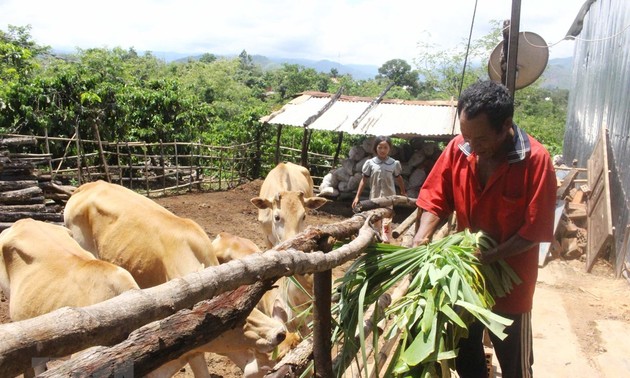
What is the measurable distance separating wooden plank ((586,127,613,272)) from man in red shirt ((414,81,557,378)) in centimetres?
582

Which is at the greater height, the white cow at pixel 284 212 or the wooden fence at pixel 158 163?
the white cow at pixel 284 212

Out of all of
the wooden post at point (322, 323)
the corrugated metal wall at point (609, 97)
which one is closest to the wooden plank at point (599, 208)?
the corrugated metal wall at point (609, 97)

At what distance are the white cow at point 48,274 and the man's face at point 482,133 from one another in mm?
2672

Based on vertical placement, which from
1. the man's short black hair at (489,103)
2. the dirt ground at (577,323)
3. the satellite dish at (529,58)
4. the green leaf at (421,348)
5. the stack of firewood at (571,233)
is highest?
the satellite dish at (529,58)

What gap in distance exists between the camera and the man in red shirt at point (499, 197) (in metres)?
2.61

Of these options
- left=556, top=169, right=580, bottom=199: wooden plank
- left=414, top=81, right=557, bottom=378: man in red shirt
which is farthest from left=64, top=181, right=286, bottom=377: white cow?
left=556, top=169, right=580, bottom=199: wooden plank

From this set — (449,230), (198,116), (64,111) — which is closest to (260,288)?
(449,230)

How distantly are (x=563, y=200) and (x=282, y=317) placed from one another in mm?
7115

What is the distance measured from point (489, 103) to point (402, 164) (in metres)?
11.4

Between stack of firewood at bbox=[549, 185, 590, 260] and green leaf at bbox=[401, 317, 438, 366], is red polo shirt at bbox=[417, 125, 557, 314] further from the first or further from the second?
stack of firewood at bbox=[549, 185, 590, 260]

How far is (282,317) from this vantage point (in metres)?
4.24

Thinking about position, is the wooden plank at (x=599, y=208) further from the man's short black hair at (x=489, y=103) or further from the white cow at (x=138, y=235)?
the man's short black hair at (x=489, y=103)

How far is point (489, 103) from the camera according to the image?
2549 millimetres

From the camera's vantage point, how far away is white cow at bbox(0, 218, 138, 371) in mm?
4041
